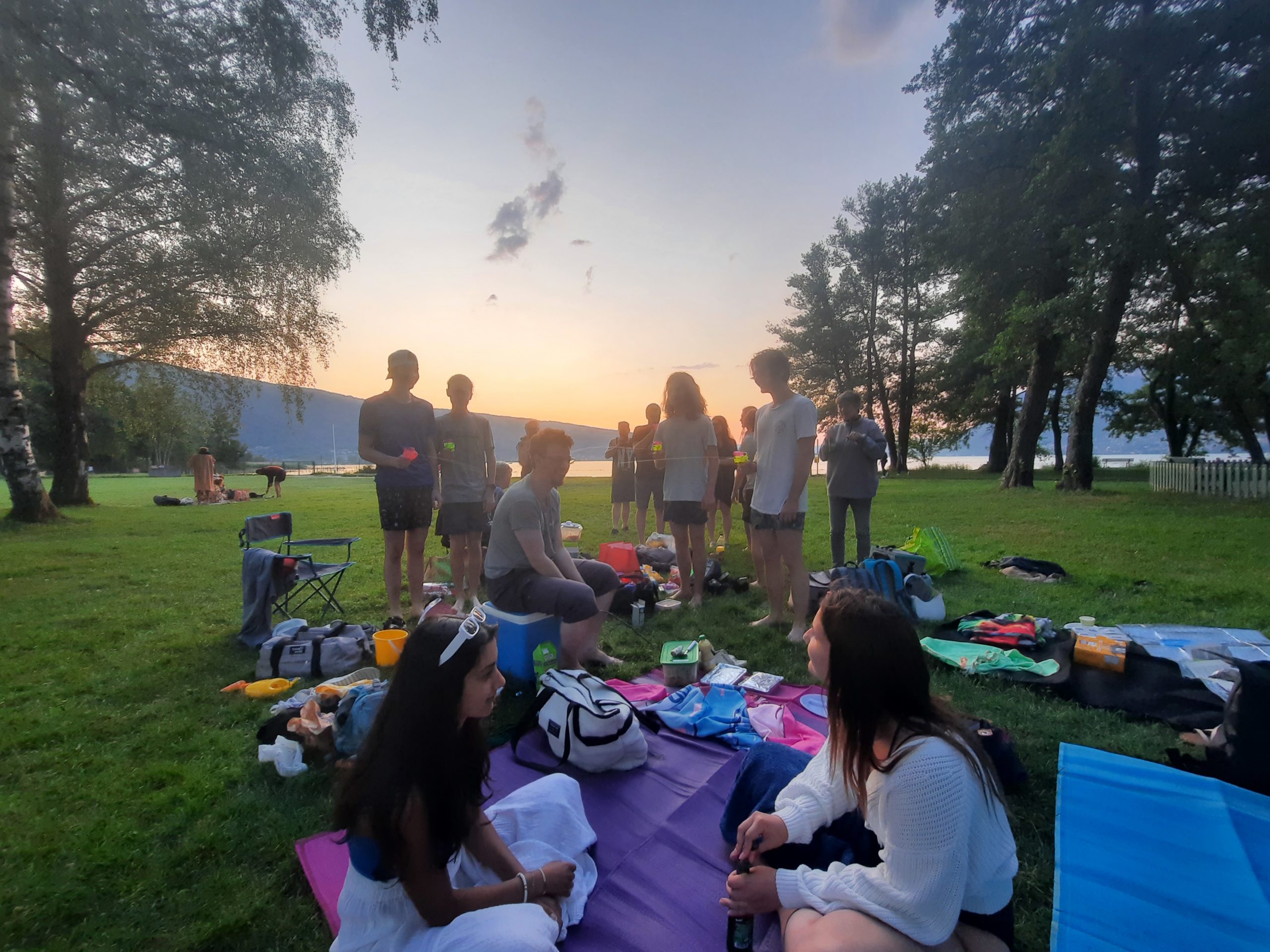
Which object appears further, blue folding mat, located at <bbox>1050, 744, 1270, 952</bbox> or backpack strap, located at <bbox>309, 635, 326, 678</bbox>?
backpack strap, located at <bbox>309, 635, 326, 678</bbox>

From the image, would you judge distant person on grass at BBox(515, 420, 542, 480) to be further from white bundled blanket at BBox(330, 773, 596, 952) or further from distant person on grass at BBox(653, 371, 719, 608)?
white bundled blanket at BBox(330, 773, 596, 952)

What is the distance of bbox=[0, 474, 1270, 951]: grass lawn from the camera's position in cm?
204

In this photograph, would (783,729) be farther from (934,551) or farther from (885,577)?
(934,551)

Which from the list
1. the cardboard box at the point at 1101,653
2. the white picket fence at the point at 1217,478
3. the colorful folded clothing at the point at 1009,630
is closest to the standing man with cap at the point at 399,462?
the colorful folded clothing at the point at 1009,630

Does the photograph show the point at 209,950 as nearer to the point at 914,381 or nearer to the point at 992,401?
the point at 914,381

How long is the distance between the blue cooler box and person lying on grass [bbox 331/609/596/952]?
193 centimetres

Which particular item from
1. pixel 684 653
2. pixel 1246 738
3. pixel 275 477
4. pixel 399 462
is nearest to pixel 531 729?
pixel 684 653

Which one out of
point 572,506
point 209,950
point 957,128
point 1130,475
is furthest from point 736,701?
point 1130,475

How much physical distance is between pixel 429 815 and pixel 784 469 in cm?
344

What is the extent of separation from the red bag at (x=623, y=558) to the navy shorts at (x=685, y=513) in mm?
850

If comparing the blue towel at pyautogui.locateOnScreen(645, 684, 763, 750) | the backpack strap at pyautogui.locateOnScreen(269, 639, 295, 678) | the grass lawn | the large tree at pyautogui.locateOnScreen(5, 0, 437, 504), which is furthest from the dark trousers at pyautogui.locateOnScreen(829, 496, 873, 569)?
the large tree at pyautogui.locateOnScreen(5, 0, 437, 504)

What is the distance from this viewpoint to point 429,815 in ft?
4.88

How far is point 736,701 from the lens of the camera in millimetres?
3465

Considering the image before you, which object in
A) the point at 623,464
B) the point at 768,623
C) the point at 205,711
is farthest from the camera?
the point at 623,464
